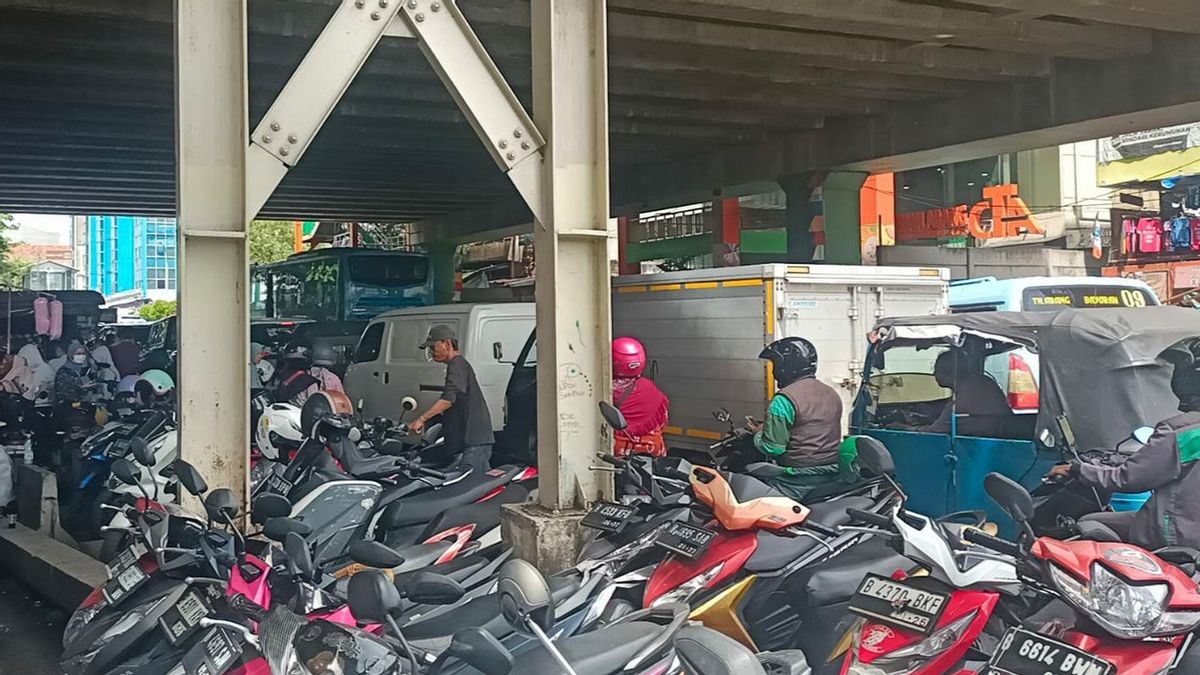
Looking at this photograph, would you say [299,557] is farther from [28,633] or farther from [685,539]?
[28,633]

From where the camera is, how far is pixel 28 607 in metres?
7.70

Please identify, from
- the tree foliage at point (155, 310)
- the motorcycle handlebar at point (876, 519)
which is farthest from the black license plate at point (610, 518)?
the tree foliage at point (155, 310)

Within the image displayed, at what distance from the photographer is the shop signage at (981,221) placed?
26375 millimetres

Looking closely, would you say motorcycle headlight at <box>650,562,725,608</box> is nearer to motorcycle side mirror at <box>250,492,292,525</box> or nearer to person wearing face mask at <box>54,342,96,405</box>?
motorcycle side mirror at <box>250,492,292,525</box>

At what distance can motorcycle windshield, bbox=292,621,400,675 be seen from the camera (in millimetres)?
3279

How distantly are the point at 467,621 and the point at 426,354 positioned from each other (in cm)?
827

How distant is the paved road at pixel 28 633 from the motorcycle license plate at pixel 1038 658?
5152mm

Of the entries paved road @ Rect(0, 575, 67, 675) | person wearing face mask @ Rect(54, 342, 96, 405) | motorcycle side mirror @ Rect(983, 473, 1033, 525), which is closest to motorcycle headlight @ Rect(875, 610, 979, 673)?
motorcycle side mirror @ Rect(983, 473, 1033, 525)

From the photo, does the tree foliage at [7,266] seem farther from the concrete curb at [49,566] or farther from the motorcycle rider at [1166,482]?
the motorcycle rider at [1166,482]

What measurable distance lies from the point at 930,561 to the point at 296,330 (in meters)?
13.6

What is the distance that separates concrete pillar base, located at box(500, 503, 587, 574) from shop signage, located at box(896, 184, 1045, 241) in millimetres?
21702

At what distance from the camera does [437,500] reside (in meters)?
6.61

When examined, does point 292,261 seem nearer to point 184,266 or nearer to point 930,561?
point 184,266

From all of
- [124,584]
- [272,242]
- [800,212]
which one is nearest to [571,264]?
[124,584]
